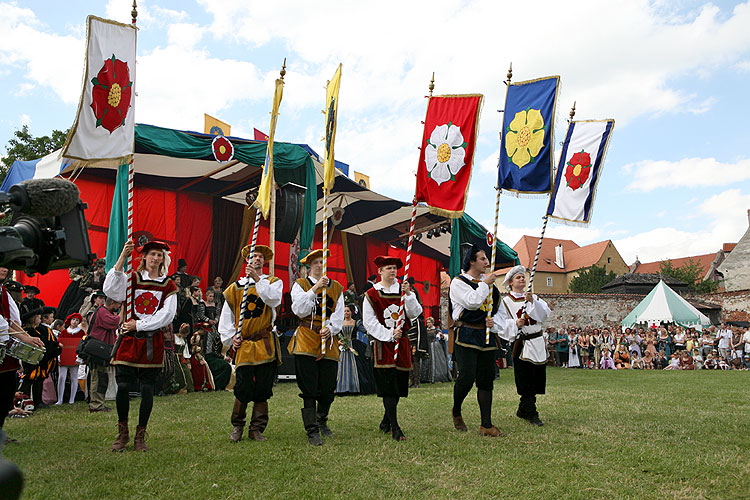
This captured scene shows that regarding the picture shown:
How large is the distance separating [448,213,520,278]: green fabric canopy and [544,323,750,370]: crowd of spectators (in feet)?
17.5

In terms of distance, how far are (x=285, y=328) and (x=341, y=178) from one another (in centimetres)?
407

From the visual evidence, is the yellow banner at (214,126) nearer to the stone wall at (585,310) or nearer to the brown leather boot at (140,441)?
the brown leather boot at (140,441)

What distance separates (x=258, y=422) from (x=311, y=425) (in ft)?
1.72

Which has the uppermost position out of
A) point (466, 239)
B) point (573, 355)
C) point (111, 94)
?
point (466, 239)

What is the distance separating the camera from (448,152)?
20.0 feet

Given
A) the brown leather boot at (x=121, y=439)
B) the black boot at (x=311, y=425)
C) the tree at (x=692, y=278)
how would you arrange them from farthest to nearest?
the tree at (x=692, y=278) < the black boot at (x=311, y=425) < the brown leather boot at (x=121, y=439)

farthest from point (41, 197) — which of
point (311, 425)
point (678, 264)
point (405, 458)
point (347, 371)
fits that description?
point (678, 264)

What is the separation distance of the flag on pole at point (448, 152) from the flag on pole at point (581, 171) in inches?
60.6

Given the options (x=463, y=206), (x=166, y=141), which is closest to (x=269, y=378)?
(x=463, y=206)

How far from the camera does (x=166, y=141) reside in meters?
10.5

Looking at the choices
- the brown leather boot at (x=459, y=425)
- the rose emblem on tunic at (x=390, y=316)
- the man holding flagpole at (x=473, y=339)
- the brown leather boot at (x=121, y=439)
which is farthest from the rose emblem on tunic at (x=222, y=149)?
the brown leather boot at (x=459, y=425)

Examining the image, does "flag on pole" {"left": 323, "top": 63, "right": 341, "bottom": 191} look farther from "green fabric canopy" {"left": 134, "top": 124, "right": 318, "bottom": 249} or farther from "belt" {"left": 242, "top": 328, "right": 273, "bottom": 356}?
"green fabric canopy" {"left": 134, "top": 124, "right": 318, "bottom": 249}

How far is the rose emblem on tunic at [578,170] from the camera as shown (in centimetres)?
701

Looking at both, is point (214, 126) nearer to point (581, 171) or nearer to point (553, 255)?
point (581, 171)
